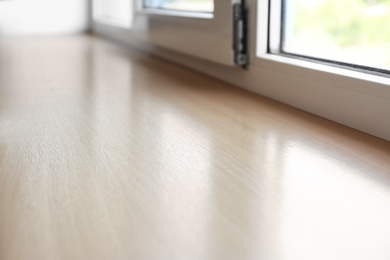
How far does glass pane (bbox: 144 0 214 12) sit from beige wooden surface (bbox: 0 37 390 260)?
0.99 ft

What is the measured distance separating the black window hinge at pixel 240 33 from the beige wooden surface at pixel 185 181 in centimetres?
7

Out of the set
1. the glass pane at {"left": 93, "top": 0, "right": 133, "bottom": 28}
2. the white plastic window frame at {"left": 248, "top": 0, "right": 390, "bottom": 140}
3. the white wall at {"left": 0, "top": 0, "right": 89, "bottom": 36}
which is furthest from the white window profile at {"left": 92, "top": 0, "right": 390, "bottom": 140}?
the white wall at {"left": 0, "top": 0, "right": 89, "bottom": 36}

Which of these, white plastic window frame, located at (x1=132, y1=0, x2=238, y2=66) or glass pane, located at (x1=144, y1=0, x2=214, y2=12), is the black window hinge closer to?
white plastic window frame, located at (x1=132, y1=0, x2=238, y2=66)

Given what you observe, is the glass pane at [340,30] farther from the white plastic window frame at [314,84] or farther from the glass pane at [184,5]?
the glass pane at [184,5]

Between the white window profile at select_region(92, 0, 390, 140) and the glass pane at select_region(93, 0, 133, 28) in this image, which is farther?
the glass pane at select_region(93, 0, 133, 28)

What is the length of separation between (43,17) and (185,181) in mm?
2431

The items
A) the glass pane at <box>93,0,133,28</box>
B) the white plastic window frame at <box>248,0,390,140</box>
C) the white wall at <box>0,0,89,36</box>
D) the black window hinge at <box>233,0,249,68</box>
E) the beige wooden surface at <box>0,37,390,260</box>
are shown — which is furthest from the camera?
the white wall at <box>0,0,89,36</box>

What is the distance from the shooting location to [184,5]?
147cm

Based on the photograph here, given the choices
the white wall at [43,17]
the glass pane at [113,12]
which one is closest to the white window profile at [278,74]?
the glass pane at [113,12]

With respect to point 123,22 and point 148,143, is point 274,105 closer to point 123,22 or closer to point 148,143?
point 148,143

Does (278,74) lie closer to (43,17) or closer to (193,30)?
(193,30)

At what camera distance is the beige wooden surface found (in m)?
0.42

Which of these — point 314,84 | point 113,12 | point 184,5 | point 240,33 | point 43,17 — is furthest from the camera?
point 43,17

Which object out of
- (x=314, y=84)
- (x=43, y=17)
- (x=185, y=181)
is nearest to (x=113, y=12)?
(x=43, y=17)
